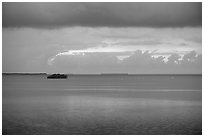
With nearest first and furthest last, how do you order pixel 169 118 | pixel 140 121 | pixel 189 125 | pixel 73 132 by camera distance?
pixel 73 132
pixel 189 125
pixel 140 121
pixel 169 118

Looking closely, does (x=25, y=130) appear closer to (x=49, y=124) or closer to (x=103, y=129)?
(x=49, y=124)

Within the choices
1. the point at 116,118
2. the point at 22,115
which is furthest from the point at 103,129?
the point at 22,115

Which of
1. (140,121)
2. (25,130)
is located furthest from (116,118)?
(25,130)

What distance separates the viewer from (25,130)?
2398 centimetres

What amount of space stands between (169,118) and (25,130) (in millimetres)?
13557

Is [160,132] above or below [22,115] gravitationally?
below

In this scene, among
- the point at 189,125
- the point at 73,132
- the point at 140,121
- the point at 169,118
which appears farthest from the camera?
the point at 169,118

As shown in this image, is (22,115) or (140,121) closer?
(140,121)

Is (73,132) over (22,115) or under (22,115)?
under

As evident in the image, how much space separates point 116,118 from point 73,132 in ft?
24.5

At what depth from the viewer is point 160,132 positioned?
928 inches

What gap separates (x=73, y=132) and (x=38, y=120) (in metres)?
6.34

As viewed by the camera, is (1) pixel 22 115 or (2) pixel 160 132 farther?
(1) pixel 22 115

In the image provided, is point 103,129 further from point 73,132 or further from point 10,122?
point 10,122
